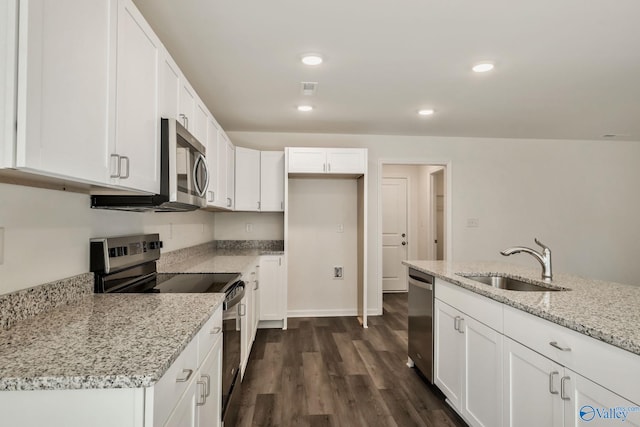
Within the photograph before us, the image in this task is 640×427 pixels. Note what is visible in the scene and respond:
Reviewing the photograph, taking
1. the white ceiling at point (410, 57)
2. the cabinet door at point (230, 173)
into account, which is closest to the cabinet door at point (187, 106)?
the white ceiling at point (410, 57)

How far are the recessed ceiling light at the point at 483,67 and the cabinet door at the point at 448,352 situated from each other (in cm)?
166

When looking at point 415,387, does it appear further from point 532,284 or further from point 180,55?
point 180,55

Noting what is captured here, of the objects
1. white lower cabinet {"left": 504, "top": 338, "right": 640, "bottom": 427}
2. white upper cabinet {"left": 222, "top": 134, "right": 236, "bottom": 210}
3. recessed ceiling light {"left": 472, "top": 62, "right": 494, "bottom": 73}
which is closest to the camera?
white lower cabinet {"left": 504, "top": 338, "right": 640, "bottom": 427}

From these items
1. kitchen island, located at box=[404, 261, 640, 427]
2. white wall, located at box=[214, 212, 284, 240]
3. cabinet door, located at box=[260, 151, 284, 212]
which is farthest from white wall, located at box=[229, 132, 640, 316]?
kitchen island, located at box=[404, 261, 640, 427]

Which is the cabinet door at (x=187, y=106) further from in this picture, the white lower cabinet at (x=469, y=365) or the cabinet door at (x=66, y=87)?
the white lower cabinet at (x=469, y=365)

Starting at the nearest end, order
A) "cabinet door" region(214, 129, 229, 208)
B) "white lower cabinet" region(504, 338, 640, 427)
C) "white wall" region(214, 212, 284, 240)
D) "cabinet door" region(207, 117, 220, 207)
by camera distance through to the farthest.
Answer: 1. "white lower cabinet" region(504, 338, 640, 427)
2. "cabinet door" region(207, 117, 220, 207)
3. "cabinet door" region(214, 129, 229, 208)
4. "white wall" region(214, 212, 284, 240)

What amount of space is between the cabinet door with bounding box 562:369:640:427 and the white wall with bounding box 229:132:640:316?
322 centimetres

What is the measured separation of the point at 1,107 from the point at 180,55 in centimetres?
181

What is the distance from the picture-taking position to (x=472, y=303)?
1977 mm

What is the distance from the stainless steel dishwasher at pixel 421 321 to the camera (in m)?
2.54

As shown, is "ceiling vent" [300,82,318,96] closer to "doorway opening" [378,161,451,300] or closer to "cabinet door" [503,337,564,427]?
"cabinet door" [503,337,564,427]

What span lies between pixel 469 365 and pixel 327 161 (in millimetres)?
2578

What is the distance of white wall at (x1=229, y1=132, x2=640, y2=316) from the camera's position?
4.57 m

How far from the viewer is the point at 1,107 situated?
79cm
